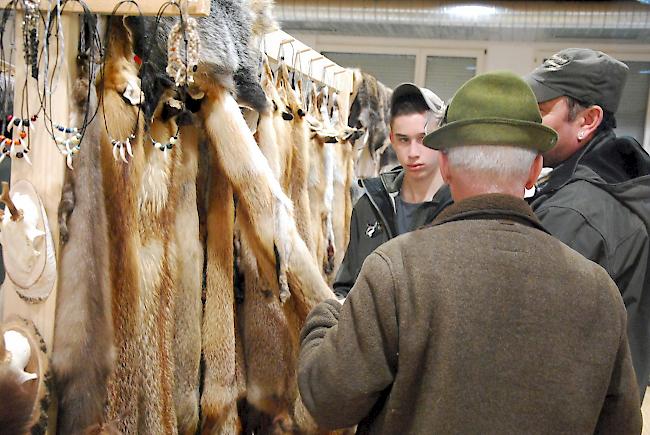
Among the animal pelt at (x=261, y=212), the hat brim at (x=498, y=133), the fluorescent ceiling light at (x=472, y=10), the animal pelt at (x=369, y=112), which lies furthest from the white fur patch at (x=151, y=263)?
the fluorescent ceiling light at (x=472, y=10)

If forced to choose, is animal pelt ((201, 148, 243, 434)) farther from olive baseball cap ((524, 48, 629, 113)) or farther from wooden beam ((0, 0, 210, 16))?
olive baseball cap ((524, 48, 629, 113))

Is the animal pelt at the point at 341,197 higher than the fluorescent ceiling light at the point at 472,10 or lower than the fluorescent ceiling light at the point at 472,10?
lower

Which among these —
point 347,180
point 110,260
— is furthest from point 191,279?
point 347,180

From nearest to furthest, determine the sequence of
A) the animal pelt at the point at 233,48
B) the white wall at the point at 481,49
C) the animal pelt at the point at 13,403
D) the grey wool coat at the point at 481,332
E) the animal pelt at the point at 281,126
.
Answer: the grey wool coat at the point at 481,332
the animal pelt at the point at 13,403
the animal pelt at the point at 233,48
the animal pelt at the point at 281,126
the white wall at the point at 481,49

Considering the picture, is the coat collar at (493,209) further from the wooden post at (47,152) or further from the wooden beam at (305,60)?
the wooden beam at (305,60)

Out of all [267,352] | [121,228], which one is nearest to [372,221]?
[267,352]

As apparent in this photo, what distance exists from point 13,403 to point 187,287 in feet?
1.51

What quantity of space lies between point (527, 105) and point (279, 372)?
1041 millimetres

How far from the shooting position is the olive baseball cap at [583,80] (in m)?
1.47

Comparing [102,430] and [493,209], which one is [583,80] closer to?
[493,209]

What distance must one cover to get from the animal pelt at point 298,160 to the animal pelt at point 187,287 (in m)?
0.68

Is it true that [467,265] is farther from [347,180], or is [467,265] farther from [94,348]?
[347,180]

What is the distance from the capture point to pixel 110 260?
4.17 feet

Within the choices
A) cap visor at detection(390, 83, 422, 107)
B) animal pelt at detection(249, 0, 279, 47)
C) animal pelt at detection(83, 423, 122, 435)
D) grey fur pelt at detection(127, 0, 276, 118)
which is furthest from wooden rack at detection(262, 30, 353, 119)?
animal pelt at detection(83, 423, 122, 435)
